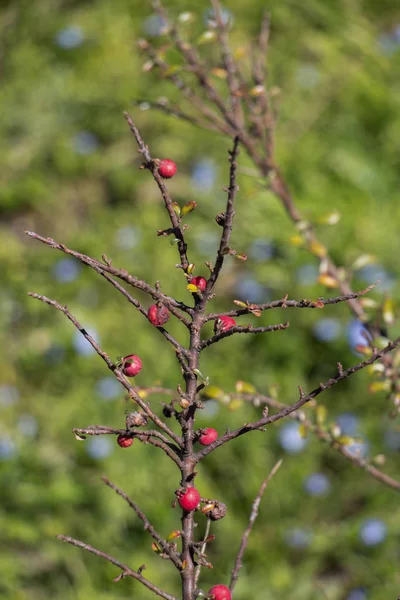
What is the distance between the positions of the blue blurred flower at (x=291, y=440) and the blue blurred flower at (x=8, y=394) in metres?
1.17

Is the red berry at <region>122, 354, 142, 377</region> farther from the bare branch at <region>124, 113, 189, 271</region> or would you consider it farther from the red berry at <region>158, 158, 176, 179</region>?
the red berry at <region>158, 158, 176, 179</region>

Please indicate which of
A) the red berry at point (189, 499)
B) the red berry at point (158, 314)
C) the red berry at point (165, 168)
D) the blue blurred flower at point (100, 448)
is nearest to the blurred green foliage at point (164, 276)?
the blue blurred flower at point (100, 448)

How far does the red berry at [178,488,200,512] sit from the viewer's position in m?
0.85

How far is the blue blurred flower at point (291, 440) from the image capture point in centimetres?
275

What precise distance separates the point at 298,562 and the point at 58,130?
268 centimetres

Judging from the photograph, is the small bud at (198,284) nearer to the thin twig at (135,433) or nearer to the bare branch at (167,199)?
the bare branch at (167,199)

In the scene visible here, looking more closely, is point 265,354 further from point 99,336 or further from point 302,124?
point 302,124

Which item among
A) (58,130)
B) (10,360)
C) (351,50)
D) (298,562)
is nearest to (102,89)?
(58,130)

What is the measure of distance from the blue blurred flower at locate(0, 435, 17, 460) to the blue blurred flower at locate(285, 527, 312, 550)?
3.63 ft

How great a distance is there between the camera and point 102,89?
4148 mm

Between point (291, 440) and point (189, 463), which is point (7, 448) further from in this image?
point (189, 463)

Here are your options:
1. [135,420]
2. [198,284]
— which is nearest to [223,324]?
[198,284]

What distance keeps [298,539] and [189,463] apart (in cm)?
186

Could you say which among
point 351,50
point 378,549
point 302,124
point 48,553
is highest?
point 351,50
